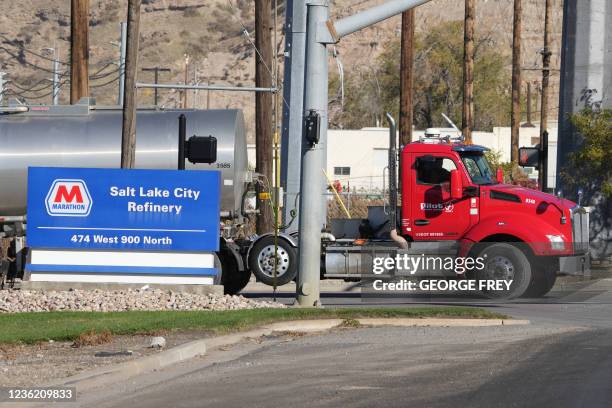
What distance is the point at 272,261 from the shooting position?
2283 cm

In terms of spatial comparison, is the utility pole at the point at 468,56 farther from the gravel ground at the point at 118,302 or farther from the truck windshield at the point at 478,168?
the gravel ground at the point at 118,302

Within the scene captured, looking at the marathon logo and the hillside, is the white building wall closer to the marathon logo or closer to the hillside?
the marathon logo

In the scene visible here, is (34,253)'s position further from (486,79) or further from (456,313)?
(486,79)

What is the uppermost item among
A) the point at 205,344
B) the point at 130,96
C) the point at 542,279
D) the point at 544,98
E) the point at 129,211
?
the point at 544,98

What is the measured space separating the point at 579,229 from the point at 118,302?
851 cm

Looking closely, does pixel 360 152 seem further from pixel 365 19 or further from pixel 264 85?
pixel 365 19

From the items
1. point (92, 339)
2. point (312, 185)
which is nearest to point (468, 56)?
point (312, 185)

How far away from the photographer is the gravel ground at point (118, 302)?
770 inches

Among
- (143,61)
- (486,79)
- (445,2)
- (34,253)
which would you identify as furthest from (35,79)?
(34,253)

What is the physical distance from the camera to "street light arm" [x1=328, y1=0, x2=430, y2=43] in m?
19.4

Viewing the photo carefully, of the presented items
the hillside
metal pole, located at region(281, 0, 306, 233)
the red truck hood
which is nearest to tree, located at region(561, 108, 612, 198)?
metal pole, located at region(281, 0, 306, 233)

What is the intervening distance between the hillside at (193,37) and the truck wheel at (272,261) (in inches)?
3895

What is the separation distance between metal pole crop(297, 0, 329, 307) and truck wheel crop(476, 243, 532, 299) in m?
3.30

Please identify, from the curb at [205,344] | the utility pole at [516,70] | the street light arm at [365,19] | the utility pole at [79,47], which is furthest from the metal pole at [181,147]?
the utility pole at [516,70]
